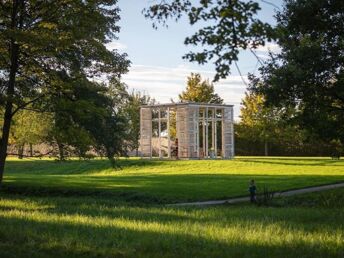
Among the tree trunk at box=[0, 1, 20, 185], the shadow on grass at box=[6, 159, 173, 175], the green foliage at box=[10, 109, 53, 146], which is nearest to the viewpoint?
the tree trunk at box=[0, 1, 20, 185]

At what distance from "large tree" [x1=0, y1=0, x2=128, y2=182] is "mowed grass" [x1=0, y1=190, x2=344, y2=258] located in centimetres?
831

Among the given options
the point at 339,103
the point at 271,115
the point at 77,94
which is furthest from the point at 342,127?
the point at 271,115

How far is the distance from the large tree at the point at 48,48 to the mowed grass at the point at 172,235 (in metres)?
8.31

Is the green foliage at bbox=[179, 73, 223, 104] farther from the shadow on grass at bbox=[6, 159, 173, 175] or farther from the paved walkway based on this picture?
the paved walkway

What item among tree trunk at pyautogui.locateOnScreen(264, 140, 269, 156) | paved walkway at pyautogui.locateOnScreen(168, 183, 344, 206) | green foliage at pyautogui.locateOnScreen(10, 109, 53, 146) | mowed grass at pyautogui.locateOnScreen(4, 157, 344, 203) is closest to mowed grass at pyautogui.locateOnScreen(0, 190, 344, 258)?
paved walkway at pyautogui.locateOnScreen(168, 183, 344, 206)

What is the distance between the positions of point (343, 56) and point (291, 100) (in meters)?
2.58

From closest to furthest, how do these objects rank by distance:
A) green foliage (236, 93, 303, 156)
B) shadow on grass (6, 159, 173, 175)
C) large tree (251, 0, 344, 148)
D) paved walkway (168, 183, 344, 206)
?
large tree (251, 0, 344, 148)
paved walkway (168, 183, 344, 206)
shadow on grass (6, 159, 173, 175)
green foliage (236, 93, 303, 156)

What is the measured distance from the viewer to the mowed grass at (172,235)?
9.20 metres

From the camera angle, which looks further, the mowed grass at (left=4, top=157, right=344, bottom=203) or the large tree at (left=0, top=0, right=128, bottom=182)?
the mowed grass at (left=4, top=157, right=344, bottom=203)

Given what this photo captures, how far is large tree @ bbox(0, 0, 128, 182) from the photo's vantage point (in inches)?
875

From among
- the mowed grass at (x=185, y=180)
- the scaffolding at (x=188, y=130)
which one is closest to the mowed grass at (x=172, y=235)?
the mowed grass at (x=185, y=180)

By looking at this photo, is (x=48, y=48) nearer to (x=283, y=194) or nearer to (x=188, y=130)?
(x=283, y=194)

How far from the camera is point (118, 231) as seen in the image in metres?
11.5

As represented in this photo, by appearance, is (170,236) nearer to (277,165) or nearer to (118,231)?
(118,231)
